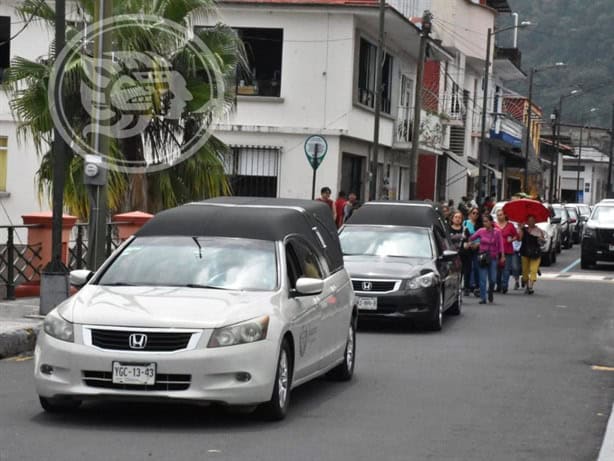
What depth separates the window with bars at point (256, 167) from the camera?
3822cm

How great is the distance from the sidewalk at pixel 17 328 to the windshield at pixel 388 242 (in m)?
4.76

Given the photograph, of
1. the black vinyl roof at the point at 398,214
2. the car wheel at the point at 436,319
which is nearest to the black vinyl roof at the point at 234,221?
the car wheel at the point at 436,319

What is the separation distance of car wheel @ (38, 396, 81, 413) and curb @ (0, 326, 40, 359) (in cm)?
424

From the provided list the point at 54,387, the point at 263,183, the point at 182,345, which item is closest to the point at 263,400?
the point at 182,345

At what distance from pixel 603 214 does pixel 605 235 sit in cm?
134

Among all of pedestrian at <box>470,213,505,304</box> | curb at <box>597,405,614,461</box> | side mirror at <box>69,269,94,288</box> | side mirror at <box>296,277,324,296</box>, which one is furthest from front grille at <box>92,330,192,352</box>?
pedestrian at <box>470,213,505,304</box>

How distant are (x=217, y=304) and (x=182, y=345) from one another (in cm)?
55

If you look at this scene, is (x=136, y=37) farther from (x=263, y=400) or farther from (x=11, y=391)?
(x=263, y=400)

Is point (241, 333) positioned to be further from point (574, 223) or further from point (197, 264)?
point (574, 223)

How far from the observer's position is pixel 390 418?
11.0 m

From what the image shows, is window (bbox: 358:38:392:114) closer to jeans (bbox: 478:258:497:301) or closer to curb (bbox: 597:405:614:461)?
jeans (bbox: 478:258:497:301)

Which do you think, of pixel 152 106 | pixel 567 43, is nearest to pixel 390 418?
pixel 152 106

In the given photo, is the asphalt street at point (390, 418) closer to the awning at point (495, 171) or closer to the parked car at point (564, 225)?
the parked car at point (564, 225)

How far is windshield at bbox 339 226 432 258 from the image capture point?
2017 centimetres
